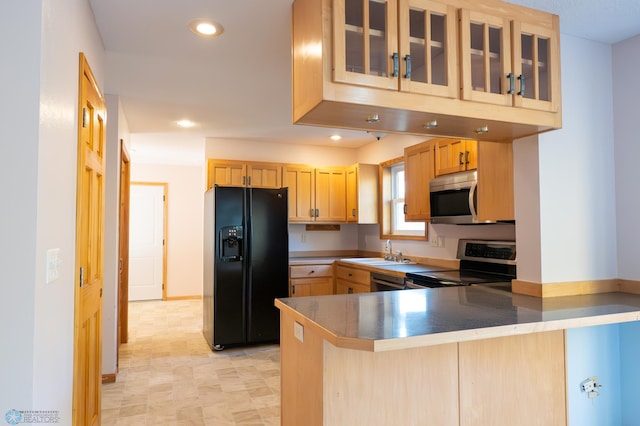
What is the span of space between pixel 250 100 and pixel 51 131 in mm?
2447

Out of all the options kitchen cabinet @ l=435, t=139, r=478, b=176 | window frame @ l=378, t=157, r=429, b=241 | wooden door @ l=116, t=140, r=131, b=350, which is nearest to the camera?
kitchen cabinet @ l=435, t=139, r=478, b=176

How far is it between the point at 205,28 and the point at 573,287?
2529 mm

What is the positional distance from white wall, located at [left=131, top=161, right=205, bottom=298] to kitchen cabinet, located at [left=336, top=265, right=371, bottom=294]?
3366mm

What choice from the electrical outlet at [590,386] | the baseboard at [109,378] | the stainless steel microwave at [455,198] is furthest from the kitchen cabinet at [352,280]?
the baseboard at [109,378]

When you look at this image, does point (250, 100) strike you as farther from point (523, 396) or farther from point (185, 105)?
point (523, 396)

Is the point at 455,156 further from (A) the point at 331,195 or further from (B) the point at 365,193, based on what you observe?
(A) the point at 331,195

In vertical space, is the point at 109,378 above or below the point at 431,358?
below

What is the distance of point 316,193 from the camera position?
207 inches

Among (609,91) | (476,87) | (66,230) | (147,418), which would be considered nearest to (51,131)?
(66,230)

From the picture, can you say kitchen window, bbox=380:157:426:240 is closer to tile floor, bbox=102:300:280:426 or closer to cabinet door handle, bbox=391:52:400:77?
tile floor, bbox=102:300:280:426

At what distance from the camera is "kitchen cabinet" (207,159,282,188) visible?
4879 mm

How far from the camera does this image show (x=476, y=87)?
1876mm

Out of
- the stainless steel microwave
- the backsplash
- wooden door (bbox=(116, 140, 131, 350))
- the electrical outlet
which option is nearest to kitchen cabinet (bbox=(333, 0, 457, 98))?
the stainless steel microwave
